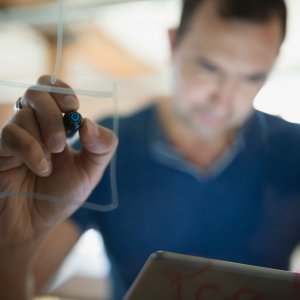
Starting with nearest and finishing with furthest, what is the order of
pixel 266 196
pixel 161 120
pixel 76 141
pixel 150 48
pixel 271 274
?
pixel 271 274 → pixel 76 141 → pixel 266 196 → pixel 161 120 → pixel 150 48

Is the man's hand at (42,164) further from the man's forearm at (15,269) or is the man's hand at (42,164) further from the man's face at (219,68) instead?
the man's face at (219,68)

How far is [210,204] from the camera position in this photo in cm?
50

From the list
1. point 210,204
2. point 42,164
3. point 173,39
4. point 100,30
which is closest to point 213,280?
point 42,164

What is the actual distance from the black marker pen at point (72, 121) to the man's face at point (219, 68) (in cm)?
22

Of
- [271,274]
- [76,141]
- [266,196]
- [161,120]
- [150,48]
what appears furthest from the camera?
[150,48]

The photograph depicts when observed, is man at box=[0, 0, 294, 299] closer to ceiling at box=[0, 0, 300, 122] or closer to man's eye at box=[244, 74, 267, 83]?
man's eye at box=[244, 74, 267, 83]

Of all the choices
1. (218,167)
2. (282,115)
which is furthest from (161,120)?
(282,115)

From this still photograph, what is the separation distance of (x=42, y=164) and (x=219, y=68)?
0.30 metres

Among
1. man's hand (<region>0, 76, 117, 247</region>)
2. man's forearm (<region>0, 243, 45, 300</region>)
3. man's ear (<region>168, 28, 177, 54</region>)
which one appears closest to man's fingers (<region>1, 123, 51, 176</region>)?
man's hand (<region>0, 76, 117, 247</region>)

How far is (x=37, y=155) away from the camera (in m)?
0.29

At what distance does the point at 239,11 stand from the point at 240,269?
387 mm

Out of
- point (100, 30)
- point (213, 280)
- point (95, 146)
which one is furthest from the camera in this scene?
point (100, 30)

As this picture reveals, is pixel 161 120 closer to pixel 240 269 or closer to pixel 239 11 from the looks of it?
pixel 239 11

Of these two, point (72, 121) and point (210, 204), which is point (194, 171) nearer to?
point (210, 204)
